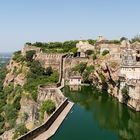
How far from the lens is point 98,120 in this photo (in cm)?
3134

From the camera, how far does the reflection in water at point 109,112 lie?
2904 centimetres

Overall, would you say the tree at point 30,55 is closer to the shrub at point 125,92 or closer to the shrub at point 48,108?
the shrub at point 125,92

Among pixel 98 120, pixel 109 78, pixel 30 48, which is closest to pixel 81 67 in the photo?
pixel 109 78

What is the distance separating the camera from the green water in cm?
2602

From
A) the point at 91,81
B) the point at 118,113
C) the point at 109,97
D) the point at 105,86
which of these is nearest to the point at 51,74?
the point at 91,81

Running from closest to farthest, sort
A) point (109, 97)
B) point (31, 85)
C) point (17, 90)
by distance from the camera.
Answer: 1. point (109, 97)
2. point (31, 85)
3. point (17, 90)

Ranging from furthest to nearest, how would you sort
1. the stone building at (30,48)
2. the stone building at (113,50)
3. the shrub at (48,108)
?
1. the stone building at (30,48)
2. the stone building at (113,50)
3. the shrub at (48,108)

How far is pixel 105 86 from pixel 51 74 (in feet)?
34.1

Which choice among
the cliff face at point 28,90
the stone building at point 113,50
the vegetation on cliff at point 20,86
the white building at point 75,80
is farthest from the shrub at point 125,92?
the white building at point 75,80

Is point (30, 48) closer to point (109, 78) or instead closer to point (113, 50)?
point (113, 50)

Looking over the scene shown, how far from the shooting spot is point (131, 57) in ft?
133

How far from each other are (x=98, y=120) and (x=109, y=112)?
3659 millimetres

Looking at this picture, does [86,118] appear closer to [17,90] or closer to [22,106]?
[22,106]

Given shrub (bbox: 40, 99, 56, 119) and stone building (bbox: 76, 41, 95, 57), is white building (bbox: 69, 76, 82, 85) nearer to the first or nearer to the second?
stone building (bbox: 76, 41, 95, 57)
